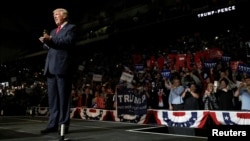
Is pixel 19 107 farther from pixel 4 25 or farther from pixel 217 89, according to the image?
pixel 4 25

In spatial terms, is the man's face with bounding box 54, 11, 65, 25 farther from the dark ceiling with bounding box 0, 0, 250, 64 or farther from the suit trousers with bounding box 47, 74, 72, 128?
the dark ceiling with bounding box 0, 0, 250, 64

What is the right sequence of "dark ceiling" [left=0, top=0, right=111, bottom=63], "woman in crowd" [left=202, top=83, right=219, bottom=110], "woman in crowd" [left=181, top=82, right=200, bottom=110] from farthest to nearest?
1. "dark ceiling" [left=0, top=0, right=111, bottom=63]
2. "woman in crowd" [left=181, top=82, right=200, bottom=110]
3. "woman in crowd" [left=202, top=83, right=219, bottom=110]

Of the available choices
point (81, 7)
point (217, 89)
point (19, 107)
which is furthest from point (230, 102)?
point (81, 7)

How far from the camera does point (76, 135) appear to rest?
414 cm

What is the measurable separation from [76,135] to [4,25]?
817 inches

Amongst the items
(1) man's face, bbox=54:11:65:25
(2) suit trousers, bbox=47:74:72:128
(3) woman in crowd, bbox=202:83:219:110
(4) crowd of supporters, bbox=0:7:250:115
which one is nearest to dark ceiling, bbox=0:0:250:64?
(4) crowd of supporters, bbox=0:7:250:115

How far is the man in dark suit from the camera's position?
381 cm

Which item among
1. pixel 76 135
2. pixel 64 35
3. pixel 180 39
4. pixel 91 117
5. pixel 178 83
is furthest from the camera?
pixel 180 39

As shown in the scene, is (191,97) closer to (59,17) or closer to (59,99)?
(59,99)

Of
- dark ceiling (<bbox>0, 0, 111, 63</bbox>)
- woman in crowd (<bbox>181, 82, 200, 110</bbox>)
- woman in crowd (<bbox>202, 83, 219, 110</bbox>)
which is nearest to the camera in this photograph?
woman in crowd (<bbox>202, 83, 219, 110</bbox>)

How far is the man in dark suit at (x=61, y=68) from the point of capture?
3807mm

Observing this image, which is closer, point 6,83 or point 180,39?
point 180,39

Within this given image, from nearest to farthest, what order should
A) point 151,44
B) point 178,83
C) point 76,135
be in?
point 76,135, point 178,83, point 151,44

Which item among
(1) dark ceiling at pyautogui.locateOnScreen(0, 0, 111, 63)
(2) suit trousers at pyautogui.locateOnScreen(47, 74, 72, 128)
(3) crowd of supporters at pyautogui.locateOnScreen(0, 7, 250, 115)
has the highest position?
(1) dark ceiling at pyautogui.locateOnScreen(0, 0, 111, 63)
